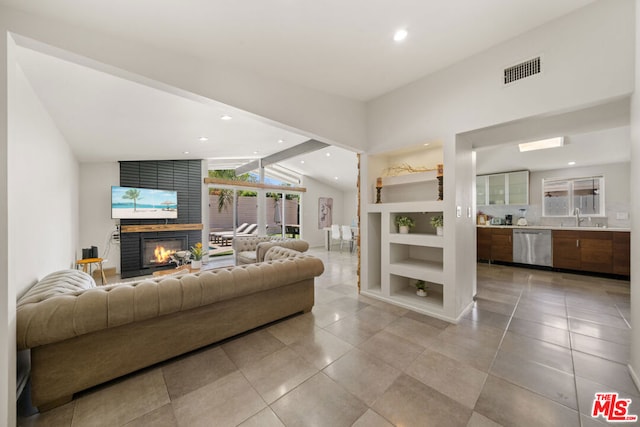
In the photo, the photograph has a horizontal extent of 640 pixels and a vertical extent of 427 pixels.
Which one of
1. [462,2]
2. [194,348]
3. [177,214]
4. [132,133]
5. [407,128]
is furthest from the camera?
[177,214]

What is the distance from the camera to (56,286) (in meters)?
1.83

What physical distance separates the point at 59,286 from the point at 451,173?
386cm

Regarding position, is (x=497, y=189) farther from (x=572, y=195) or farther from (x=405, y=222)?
(x=405, y=222)

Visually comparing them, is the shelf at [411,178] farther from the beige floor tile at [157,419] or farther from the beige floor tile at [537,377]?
the beige floor tile at [157,419]

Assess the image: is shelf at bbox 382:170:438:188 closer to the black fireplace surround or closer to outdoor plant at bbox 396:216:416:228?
outdoor plant at bbox 396:216:416:228

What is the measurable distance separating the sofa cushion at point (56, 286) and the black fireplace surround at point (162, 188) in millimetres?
3143

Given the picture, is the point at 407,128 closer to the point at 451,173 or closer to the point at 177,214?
the point at 451,173

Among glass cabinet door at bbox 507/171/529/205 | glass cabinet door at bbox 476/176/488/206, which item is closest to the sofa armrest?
glass cabinet door at bbox 476/176/488/206

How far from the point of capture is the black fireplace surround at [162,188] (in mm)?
5094

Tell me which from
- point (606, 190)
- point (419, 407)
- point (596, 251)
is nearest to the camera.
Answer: point (419, 407)

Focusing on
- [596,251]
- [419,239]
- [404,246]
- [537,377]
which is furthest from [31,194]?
[596,251]

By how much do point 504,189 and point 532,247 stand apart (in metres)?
1.52

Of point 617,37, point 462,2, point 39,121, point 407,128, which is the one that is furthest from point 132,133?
point 617,37

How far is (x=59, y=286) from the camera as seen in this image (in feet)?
6.03
